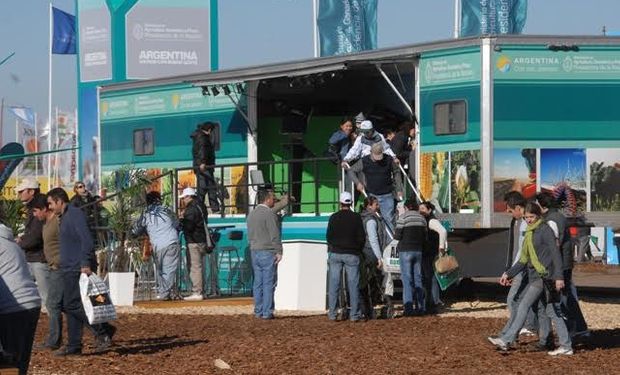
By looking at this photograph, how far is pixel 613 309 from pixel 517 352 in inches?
233

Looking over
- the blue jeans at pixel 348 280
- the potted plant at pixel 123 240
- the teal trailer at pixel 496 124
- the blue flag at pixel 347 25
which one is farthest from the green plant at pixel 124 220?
the blue flag at pixel 347 25

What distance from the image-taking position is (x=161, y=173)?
24.5 metres

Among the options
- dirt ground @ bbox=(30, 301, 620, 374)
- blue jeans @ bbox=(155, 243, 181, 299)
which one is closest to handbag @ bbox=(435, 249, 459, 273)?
dirt ground @ bbox=(30, 301, 620, 374)

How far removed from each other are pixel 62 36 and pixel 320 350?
38.2 m

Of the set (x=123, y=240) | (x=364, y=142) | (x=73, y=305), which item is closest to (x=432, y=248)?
(x=364, y=142)

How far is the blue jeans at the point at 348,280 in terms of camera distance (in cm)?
1806

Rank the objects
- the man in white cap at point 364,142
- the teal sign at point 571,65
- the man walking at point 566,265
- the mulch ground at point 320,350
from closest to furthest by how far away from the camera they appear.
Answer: the mulch ground at point 320,350 → the man walking at point 566,265 → the teal sign at point 571,65 → the man in white cap at point 364,142

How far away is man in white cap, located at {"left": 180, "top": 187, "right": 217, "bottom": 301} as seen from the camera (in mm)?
21391

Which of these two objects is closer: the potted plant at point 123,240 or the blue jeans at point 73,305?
the blue jeans at point 73,305

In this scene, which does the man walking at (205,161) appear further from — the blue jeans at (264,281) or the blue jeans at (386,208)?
the blue jeans at (264,281)

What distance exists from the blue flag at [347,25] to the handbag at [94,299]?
24605 millimetres

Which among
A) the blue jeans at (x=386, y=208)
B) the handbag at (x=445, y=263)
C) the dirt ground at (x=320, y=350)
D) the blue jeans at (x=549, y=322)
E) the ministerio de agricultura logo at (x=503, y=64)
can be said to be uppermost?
the ministerio de agricultura logo at (x=503, y=64)

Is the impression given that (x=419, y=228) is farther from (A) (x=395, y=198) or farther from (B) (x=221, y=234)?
(B) (x=221, y=234)

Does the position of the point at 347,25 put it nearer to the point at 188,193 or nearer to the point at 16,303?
the point at 188,193
